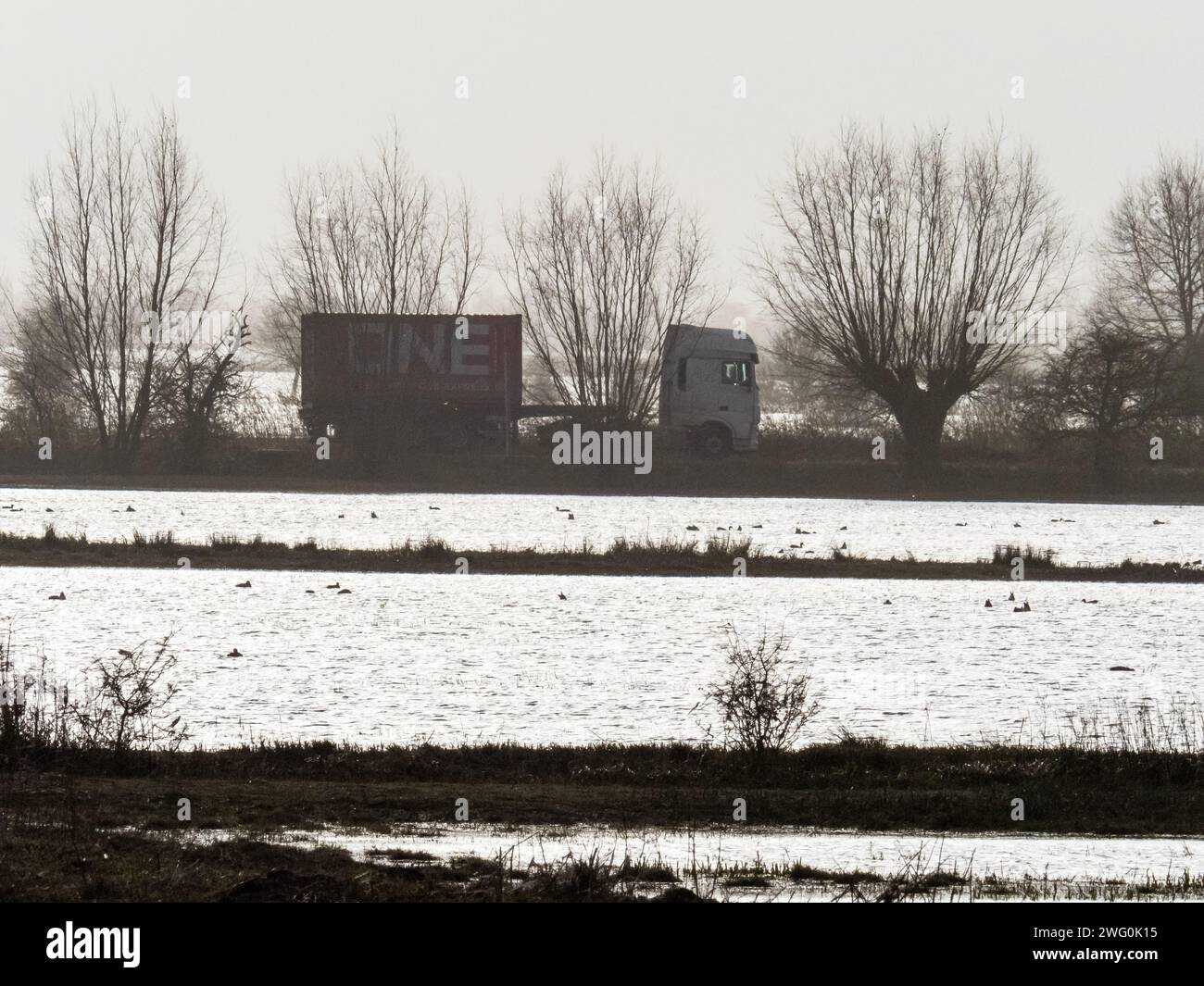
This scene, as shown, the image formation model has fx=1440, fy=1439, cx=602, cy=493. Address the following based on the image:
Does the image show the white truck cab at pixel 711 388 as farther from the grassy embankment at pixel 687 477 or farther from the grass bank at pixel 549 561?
the grass bank at pixel 549 561

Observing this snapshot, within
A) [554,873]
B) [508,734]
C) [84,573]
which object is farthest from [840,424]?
[554,873]

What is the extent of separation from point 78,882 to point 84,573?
47.5 feet

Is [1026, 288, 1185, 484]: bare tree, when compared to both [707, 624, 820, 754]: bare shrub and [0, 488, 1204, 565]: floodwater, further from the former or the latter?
[707, 624, 820, 754]: bare shrub

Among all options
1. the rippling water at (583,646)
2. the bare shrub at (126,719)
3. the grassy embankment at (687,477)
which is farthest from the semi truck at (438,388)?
the bare shrub at (126,719)

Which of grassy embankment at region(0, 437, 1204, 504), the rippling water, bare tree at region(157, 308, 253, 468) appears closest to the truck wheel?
grassy embankment at region(0, 437, 1204, 504)

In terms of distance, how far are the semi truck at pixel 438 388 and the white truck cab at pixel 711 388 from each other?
37mm

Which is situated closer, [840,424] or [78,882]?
[78,882]

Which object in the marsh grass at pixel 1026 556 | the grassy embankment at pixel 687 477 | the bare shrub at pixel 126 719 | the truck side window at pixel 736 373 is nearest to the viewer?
the bare shrub at pixel 126 719

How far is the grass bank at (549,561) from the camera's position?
2147 cm

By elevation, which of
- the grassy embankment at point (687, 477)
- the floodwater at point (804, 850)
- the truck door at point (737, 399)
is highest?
the truck door at point (737, 399)

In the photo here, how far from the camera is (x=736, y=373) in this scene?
1594 inches

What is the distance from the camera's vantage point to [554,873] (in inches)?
268
